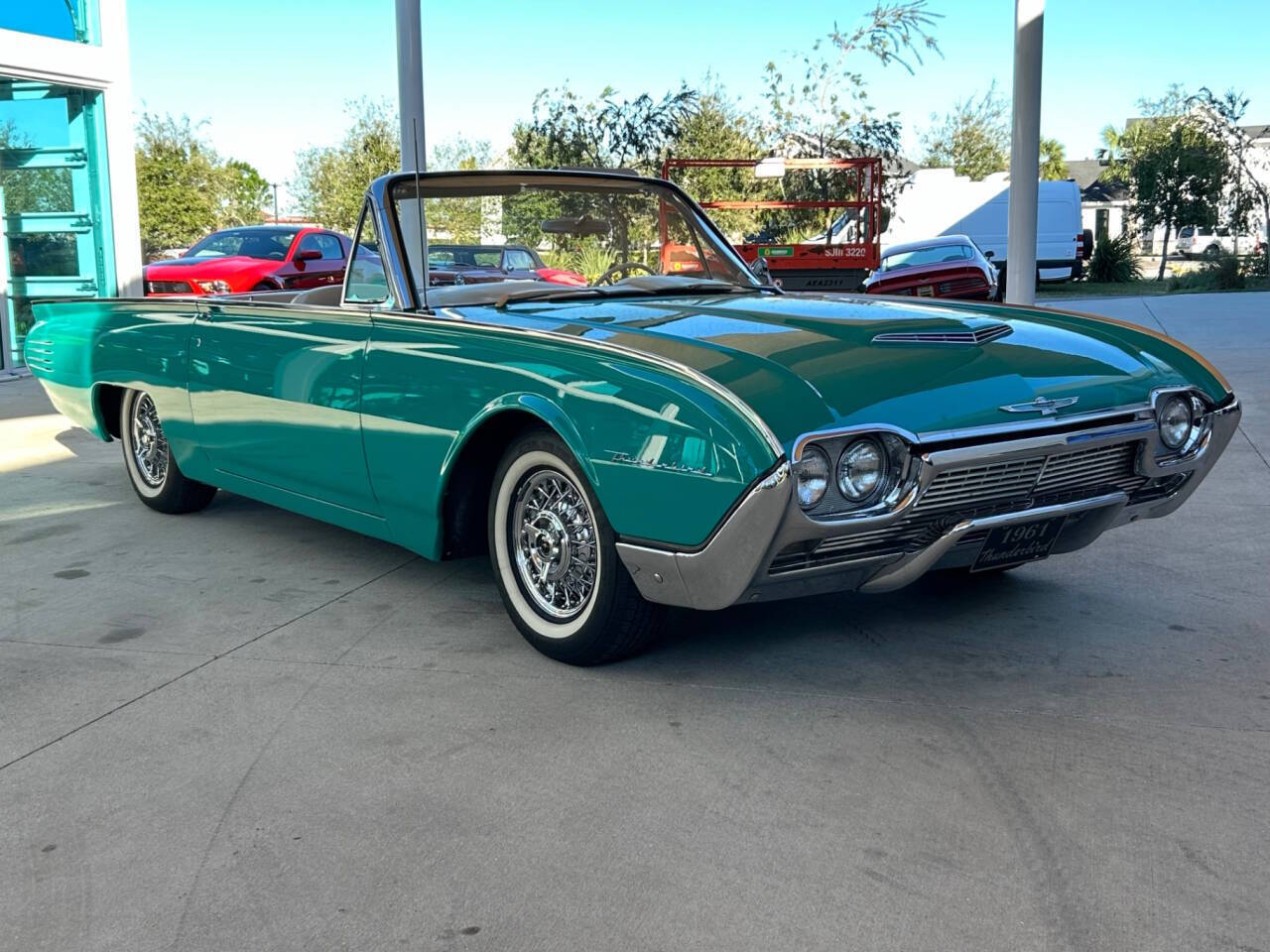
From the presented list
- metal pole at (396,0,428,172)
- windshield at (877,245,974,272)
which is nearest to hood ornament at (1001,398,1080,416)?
metal pole at (396,0,428,172)

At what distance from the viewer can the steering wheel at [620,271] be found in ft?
15.7

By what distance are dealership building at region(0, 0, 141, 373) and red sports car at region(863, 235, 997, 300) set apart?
320 inches

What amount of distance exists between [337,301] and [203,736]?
6.75ft

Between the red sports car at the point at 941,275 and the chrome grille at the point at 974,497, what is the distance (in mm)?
11600

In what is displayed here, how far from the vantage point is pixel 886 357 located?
11.7 ft

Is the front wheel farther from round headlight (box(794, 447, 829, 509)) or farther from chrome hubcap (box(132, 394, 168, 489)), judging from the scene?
chrome hubcap (box(132, 394, 168, 489))

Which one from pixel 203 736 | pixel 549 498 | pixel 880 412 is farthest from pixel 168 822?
pixel 880 412

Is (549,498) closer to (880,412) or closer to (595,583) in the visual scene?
(595,583)

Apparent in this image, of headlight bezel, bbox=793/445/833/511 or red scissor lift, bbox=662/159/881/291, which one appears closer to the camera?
headlight bezel, bbox=793/445/833/511

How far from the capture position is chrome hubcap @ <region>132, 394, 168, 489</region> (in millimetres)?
5992

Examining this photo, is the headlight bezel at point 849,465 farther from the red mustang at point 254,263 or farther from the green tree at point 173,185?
the green tree at point 173,185

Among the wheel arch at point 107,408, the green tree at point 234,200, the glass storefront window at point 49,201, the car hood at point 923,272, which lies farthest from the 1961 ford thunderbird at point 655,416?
the green tree at point 234,200

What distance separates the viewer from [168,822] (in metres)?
2.87

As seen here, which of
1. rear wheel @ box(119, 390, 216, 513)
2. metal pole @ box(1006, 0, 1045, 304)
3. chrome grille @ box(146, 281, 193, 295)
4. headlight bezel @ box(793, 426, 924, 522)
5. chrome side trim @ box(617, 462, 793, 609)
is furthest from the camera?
chrome grille @ box(146, 281, 193, 295)
